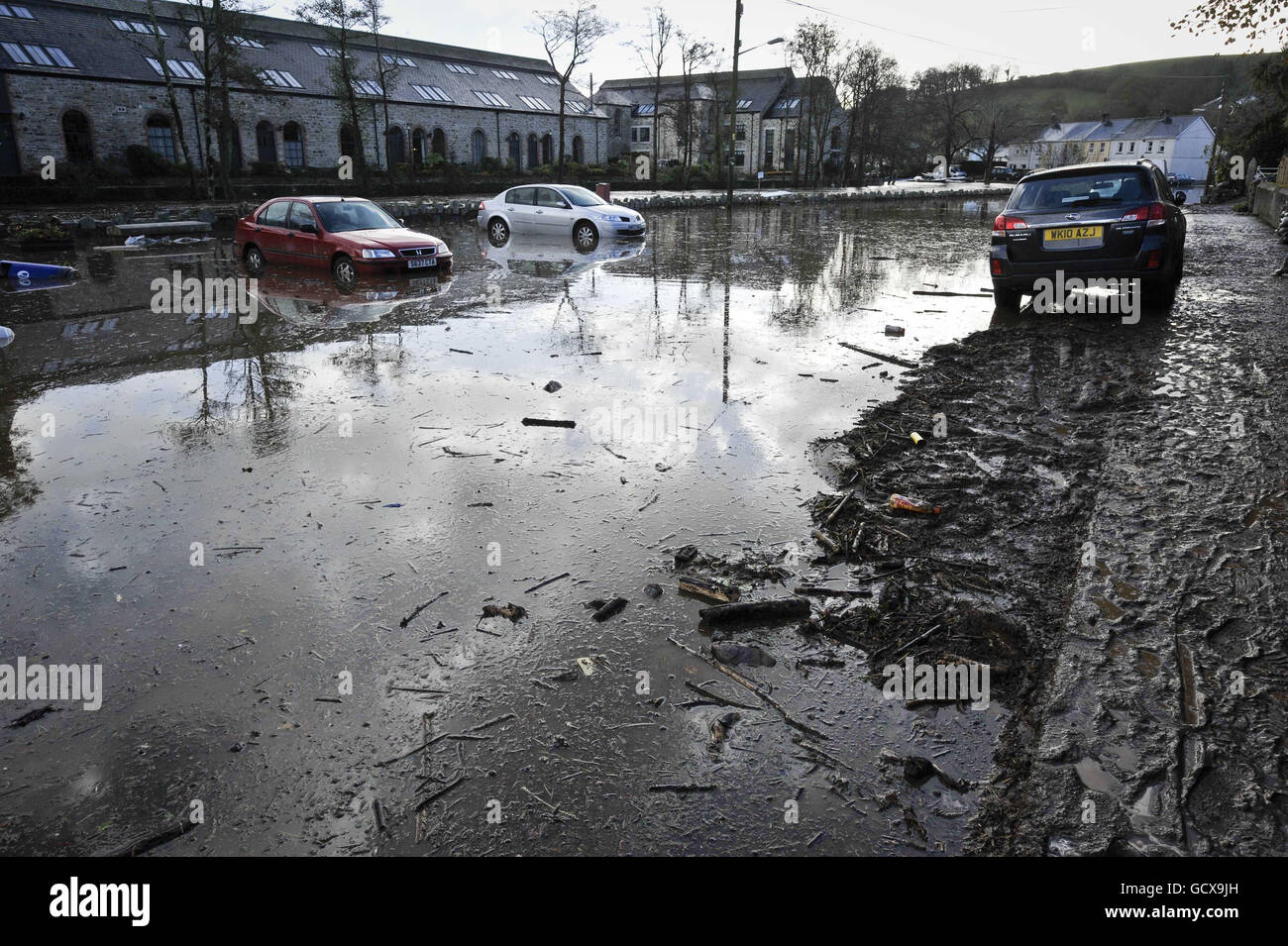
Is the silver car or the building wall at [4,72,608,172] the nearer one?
the silver car

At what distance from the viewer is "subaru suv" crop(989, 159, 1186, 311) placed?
9359mm

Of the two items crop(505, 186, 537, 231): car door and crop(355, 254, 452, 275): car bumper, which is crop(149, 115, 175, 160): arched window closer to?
crop(505, 186, 537, 231): car door

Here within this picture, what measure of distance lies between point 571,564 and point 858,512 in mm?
1785

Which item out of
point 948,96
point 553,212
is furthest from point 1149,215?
point 948,96

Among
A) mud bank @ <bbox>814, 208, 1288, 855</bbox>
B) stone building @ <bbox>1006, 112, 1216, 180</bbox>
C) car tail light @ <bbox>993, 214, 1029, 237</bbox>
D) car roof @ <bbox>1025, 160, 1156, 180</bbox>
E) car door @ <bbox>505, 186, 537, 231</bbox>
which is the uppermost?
stone building @ <bbox>1006, 112, 1216, 180</bbox>

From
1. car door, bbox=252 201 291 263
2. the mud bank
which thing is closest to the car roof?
the mud bank

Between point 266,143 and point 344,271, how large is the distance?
1497 inches

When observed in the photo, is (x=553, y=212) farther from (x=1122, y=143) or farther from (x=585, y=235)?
(x=1122, y=143)

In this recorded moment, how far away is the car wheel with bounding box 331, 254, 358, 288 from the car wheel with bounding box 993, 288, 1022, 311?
10529 mm

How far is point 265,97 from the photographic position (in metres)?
43.9

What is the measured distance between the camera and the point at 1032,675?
10.5 feet

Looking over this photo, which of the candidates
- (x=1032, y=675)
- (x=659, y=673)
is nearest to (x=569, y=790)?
(x=659, y=673)

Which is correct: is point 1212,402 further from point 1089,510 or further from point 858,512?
point 858,512

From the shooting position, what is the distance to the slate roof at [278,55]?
37562mm
